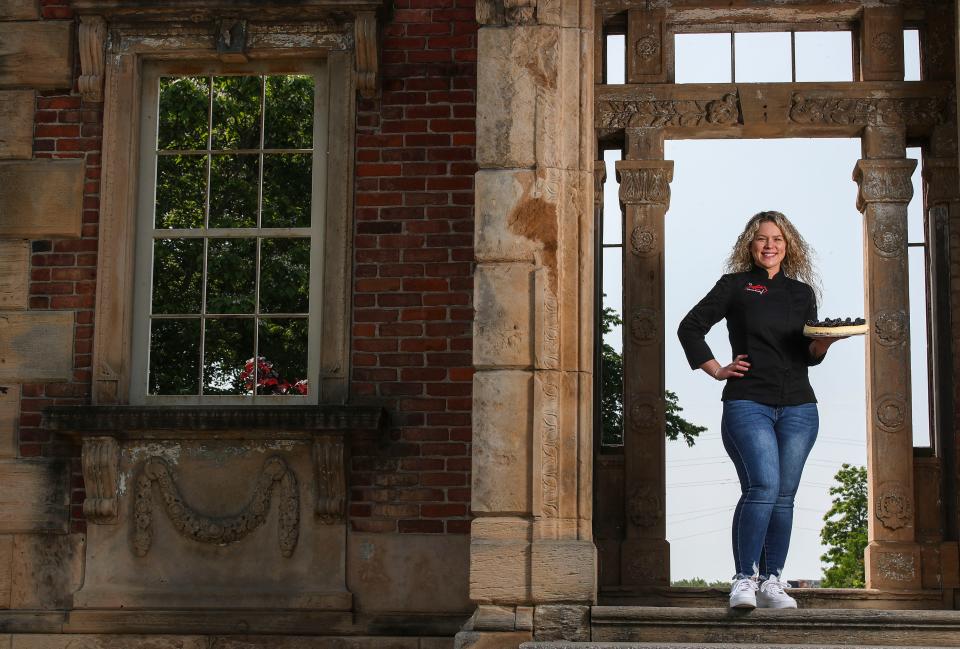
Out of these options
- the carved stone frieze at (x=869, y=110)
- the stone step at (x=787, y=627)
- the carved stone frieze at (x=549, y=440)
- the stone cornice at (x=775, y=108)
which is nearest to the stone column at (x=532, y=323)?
the carved stone frieze at (x=549, y=440)

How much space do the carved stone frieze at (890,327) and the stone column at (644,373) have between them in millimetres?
1204

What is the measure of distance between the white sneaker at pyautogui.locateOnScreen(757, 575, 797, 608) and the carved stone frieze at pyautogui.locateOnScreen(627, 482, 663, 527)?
1.67 metres

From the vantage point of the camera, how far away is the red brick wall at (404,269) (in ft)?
26.4

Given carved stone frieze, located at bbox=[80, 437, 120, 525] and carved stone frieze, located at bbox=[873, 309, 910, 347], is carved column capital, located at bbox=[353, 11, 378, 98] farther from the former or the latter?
carved stone frieze, located at bbox=[873, 309, 910, 347]

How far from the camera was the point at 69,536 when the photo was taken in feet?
26.7

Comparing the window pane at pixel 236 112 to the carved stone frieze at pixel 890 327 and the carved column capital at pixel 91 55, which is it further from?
the carved stone frieze at pixel 890 327

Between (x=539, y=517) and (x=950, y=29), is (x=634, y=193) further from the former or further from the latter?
(x=539, y=517)

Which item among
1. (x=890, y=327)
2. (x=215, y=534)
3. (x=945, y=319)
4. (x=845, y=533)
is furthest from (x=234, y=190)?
(x=845, y=533)

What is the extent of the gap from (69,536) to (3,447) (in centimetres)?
65

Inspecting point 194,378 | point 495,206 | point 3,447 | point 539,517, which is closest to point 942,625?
point 539,517

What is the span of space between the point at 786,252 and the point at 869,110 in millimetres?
1831

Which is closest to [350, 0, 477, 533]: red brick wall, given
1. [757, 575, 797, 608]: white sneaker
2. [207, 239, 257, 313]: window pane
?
[207, 239, 257, 313]: window pane

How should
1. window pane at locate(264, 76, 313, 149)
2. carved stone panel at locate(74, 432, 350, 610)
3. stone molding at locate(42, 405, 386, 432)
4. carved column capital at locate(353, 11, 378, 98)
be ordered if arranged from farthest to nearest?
1. window pane at locate(264, 76, 313, 149)
2. carved column capital at locate(353, 11, 378, 98)
3. carved stone panel at locate(74, 432, 350, 610)
4. stone molding at locate(42, 405, 386, 432)

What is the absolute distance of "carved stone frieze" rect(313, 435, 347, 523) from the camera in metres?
7.92
